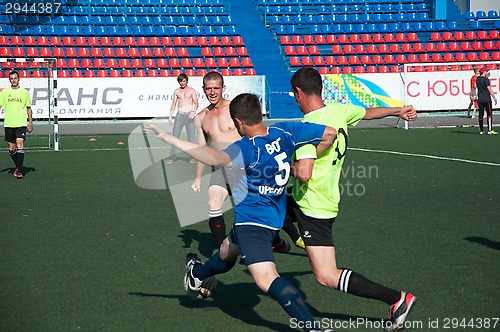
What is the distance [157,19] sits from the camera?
37.8m

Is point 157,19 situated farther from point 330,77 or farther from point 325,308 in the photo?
point 325,308

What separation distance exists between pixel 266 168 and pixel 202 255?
350cm

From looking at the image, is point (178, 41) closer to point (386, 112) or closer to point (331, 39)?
point (331, 39)

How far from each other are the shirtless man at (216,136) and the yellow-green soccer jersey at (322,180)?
2.16 m

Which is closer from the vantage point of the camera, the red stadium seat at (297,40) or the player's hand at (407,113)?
the player's hand at (407,113)

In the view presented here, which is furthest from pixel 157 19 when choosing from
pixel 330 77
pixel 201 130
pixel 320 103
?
pixel 320 103

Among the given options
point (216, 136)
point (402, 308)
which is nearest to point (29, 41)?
point (216, 136)

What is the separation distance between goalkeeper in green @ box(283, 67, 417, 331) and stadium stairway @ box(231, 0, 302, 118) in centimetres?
2766

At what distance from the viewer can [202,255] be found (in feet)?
28.5

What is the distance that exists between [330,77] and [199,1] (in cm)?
979

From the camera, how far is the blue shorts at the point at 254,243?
536cm

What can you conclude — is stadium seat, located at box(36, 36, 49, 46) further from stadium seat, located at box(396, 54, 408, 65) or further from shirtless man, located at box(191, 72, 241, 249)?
shirtless man, located at box(191, 72, 241, 249)

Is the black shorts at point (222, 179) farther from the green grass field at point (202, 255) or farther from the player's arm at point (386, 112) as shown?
the player's arm at point (386, 112)

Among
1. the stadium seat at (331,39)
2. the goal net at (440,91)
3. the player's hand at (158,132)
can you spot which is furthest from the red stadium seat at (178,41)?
the player's hand at (158,132)
